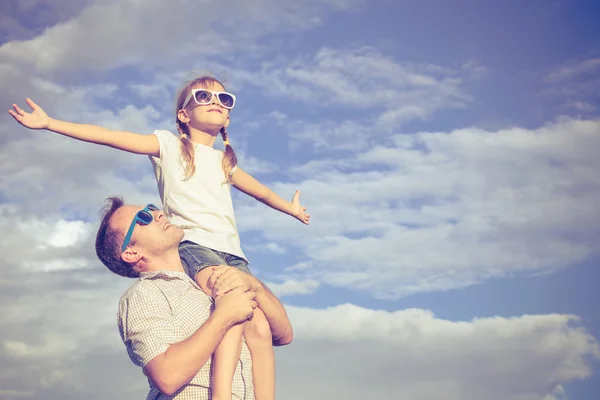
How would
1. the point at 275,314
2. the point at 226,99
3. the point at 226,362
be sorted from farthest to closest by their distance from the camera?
the point at 226,99, the point at 275,314, the point at 226,362

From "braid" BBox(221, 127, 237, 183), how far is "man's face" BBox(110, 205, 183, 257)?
1.61m

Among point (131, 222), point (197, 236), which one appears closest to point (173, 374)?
point (131, 222)

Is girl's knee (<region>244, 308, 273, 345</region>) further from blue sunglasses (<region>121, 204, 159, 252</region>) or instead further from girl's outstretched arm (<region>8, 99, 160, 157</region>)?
girl's outstretched arm (<region>8, 99, 160, 157</region>)

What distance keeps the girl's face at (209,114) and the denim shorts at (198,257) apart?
1500mm

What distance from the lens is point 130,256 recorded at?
258 inches

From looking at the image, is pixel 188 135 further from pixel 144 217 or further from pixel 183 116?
pixel 144 217

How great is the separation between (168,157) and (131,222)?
1.43 meters

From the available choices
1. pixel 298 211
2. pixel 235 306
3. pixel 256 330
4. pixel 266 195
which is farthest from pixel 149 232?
pixel 298 211

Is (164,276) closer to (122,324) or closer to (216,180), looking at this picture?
(122,324)

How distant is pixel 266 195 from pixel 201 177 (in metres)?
1.35

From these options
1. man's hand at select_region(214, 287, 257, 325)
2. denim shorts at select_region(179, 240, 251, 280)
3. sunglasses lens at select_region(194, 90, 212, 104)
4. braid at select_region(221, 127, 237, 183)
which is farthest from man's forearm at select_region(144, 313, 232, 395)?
sunglasses lens at select_region(194, 90, 212, 104)

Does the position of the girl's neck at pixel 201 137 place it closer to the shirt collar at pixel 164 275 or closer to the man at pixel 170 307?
the man at pixel 170 307

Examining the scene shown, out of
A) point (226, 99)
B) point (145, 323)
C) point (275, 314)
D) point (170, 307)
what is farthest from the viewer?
point (226, 99)

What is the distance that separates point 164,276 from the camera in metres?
6.45
